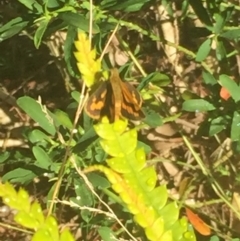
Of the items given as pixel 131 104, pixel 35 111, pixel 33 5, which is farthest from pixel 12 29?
pixel 131 104

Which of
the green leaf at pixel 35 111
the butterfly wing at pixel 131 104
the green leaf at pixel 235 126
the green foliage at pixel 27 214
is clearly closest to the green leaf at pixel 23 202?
the green foliage at pixel 27 214

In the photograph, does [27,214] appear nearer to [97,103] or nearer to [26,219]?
[26,219]

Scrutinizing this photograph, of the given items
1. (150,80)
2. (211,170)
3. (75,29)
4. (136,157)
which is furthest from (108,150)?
(211,170)

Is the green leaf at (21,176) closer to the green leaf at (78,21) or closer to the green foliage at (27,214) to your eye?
the green leaf at (78,21)

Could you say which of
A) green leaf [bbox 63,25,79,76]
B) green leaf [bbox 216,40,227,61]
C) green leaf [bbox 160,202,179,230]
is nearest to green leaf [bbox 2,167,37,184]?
green leaf [bbox 63,25,79,76]

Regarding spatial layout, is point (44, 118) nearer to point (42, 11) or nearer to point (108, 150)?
point (42, 11)
